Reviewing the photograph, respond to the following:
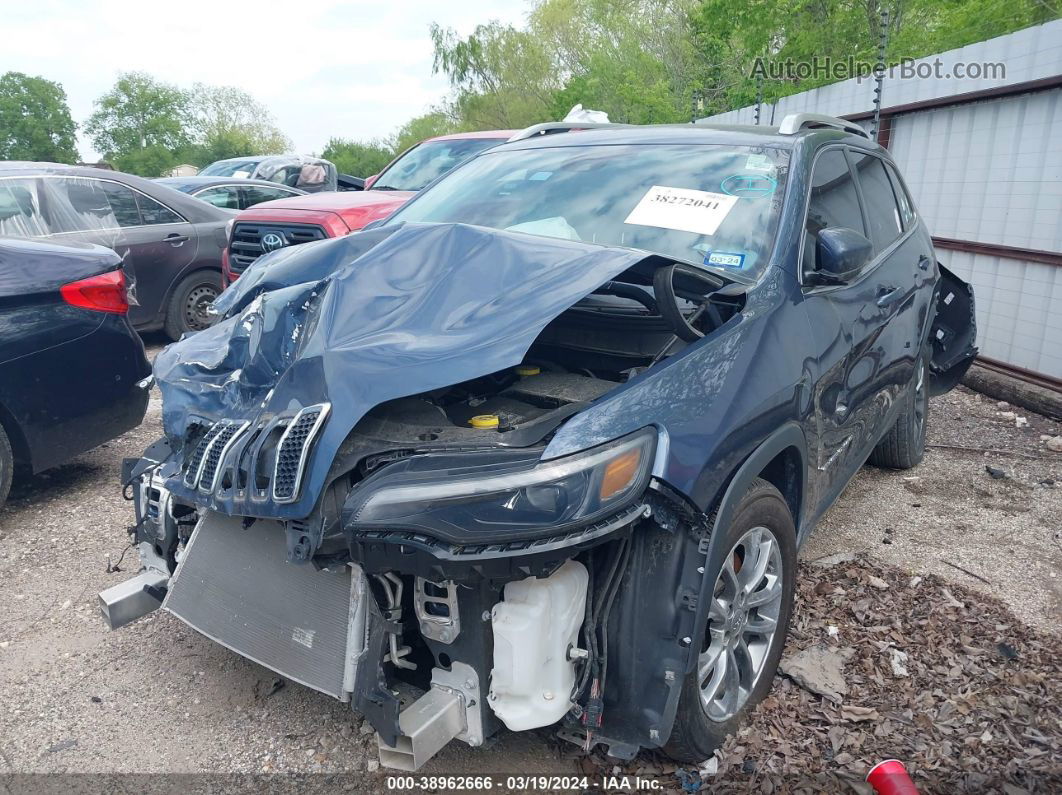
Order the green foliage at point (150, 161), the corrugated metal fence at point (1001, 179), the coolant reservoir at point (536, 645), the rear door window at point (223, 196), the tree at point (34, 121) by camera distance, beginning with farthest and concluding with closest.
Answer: the tree at point (34, 121) < the green foliage at point (150, 161) < the rear door window at point (223, 196) < the corrugated metal fence at point (1001, 179) < the coolant reservoir at point (536, 645)

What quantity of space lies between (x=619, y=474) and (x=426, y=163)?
6.78 meters

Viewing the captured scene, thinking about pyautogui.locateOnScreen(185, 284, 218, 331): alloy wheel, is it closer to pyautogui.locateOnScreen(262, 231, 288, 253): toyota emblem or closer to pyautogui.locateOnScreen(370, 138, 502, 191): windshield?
pyautogui.locateOnScreen(262, 231, 288, 253): toyota emblem

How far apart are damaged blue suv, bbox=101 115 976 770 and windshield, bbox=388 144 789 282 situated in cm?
1

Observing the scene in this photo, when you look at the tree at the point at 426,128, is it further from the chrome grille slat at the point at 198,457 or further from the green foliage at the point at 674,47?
the chrome grille slat at the point at 198,457

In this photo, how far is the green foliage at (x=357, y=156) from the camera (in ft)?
180

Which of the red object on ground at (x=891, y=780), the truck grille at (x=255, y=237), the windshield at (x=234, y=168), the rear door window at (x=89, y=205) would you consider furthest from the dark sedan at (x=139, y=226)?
the windshield at (x=234, y=168)

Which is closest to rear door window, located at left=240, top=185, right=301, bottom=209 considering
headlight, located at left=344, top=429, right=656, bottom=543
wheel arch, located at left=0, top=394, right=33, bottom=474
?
wheel arch, located at left=0, top=394, right=33, bottom=474

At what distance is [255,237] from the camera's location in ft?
23.0

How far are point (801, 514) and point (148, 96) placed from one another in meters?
84.1

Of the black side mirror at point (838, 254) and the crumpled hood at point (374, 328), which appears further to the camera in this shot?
the black side mirror at point (838, 254)

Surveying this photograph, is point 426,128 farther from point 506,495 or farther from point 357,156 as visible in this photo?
point 506,495

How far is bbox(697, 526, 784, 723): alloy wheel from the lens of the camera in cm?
249

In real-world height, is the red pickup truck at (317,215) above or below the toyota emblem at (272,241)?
above

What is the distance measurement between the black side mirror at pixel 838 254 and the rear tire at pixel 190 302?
6015mm
